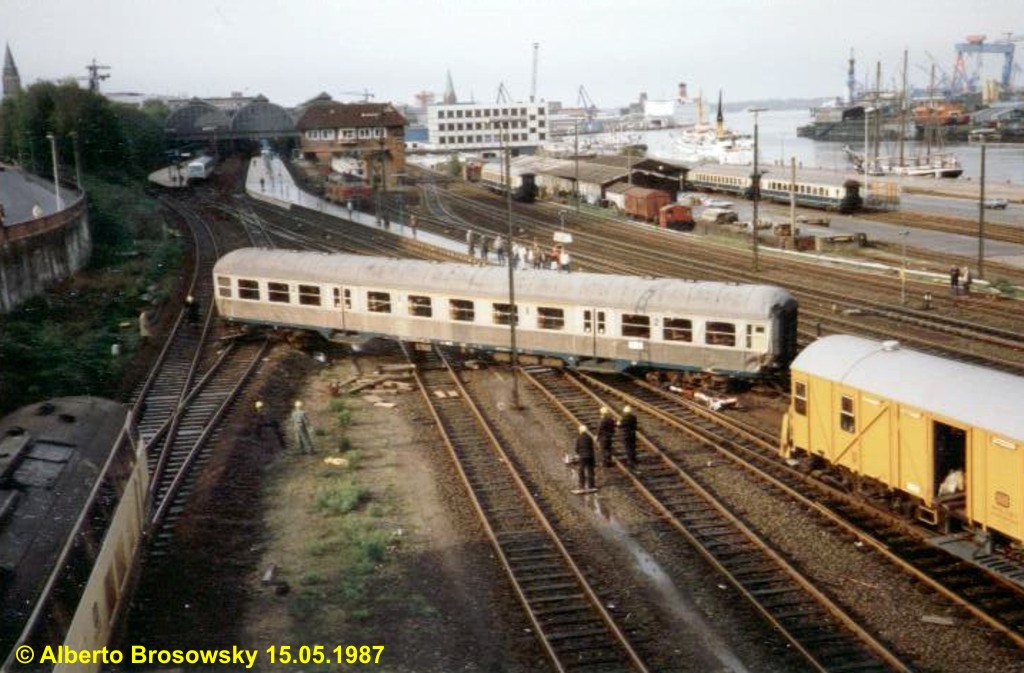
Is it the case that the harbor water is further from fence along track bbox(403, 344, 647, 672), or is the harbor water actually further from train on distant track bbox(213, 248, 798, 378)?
fence along track bbox(403, 344, 647, 672)

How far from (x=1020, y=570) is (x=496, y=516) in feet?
27.8

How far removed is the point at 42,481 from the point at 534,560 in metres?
7.38

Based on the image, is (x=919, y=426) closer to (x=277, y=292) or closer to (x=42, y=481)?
(x=42, y=481)

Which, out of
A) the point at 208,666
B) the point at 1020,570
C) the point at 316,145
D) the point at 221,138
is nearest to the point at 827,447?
the point at 1020,570

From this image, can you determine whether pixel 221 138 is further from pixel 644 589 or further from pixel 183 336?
pixel 644 589

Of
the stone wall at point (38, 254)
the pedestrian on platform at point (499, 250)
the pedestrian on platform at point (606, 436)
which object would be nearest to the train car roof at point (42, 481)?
the pedestrian on platform at point (606, 436)

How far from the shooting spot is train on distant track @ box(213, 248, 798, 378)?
2636cm

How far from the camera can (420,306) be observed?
31609 mm

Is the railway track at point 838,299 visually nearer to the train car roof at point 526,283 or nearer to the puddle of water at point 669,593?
the train car roof at point 526,283

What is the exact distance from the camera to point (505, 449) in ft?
75.8

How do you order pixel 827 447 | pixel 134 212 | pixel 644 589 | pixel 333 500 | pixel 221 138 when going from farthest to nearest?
1. pixel 221 138
2. pixel 134 212
3. pixel 333 500
4. pixel 827 447
5. pixel 644 589

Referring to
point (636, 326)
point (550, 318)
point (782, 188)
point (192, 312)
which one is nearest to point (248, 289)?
point (192, 312)

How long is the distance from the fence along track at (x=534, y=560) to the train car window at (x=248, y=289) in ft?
36.9

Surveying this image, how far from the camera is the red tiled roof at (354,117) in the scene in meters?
115
